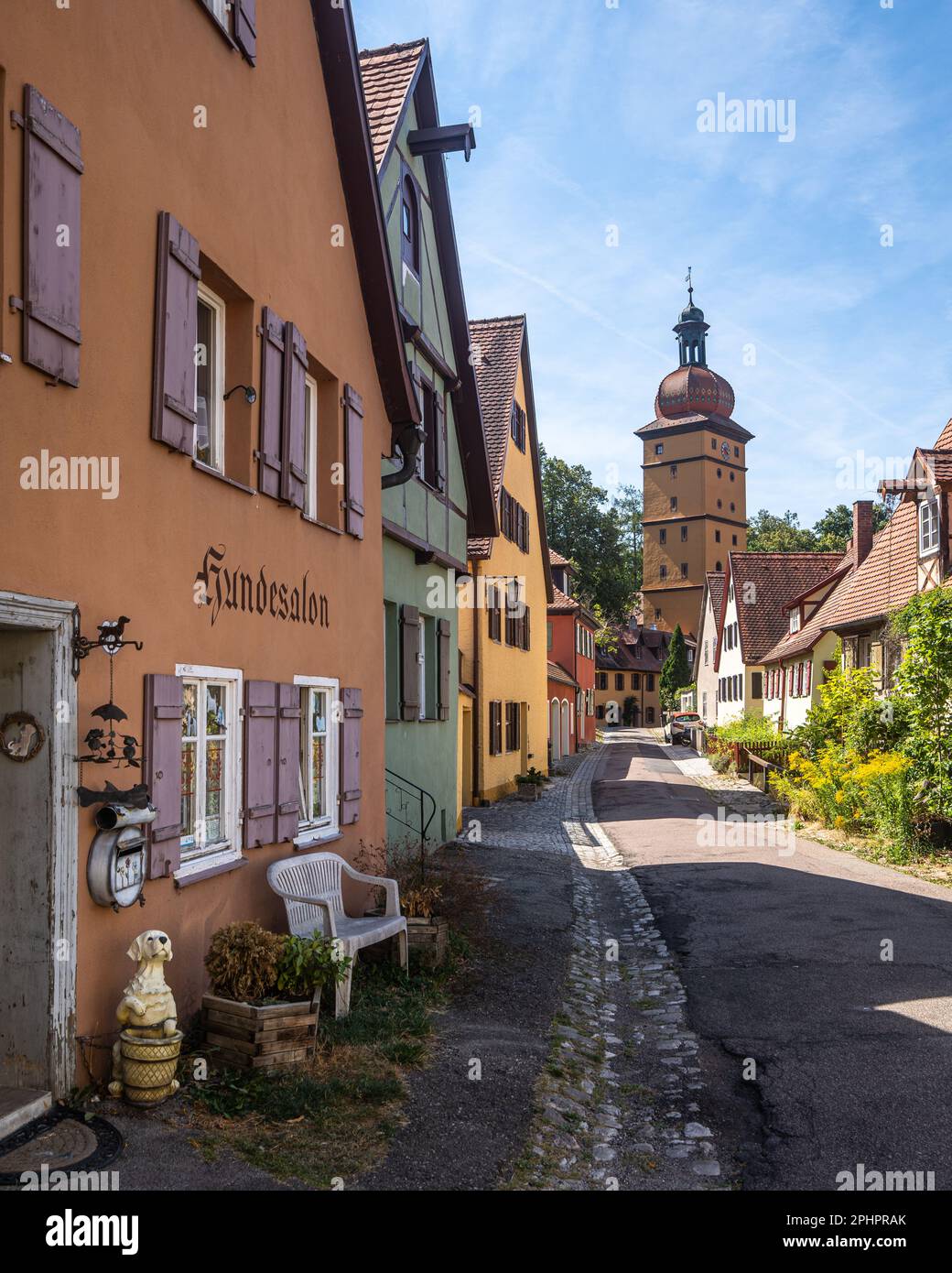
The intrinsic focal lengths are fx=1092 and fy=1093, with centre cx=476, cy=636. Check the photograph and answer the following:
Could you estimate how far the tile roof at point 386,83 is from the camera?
12484mm

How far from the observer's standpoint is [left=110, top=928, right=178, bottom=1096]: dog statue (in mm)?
5109

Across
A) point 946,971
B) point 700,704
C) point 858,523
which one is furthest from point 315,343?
point 700,704

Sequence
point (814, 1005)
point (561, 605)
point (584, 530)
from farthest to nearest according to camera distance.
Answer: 1. point (584, 530)
2. point (561, 605)
3. point (814, 1005)

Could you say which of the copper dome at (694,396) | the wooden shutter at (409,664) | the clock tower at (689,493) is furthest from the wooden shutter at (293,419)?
the copper dome at (694,396)

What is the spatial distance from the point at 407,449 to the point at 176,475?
17.2 ft

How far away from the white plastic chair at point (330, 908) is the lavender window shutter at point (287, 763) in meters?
0.24

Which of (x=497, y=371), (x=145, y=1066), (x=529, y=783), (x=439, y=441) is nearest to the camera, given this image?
(x=145, y=1066)

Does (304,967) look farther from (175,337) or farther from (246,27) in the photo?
(246,27)

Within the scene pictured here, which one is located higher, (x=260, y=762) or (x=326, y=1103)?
(x=260, y=762)

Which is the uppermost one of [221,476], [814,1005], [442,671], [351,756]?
[221,476]

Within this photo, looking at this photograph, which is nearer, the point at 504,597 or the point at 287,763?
the point at 287,763

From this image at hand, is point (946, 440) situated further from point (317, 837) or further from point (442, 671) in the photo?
point (317, 837)

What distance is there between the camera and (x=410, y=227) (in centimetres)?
1359

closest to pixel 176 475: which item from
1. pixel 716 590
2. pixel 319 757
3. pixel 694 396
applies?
pixel 319 757
